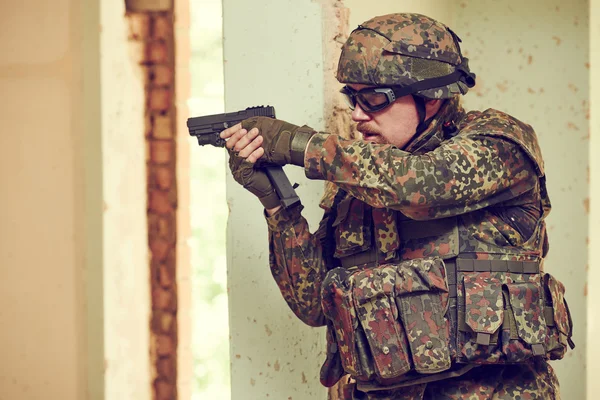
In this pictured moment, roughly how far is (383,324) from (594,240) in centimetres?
156

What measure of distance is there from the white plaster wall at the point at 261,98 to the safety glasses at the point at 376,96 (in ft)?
1.15

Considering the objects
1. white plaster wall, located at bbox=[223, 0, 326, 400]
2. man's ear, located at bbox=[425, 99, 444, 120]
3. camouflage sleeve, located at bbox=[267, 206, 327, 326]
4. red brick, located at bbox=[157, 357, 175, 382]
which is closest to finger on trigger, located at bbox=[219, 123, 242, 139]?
camouflage sleeve, located at bbox=[267, 206, 327, 326]

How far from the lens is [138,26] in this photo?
316cm

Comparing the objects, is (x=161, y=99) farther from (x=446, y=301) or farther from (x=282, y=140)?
(x=446, y=301)

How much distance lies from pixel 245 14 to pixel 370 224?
747 millimetres

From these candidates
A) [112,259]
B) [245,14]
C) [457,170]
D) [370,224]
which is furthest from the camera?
[112,259]

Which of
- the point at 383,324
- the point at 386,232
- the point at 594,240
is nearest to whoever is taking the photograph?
the point at 383,324

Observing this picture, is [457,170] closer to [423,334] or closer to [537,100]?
[423,334]

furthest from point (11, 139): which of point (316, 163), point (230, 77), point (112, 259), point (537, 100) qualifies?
point (537, 100)

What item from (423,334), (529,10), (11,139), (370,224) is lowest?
(423,334)

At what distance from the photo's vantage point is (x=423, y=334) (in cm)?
183

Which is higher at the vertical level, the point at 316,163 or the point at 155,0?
the point at 155,0

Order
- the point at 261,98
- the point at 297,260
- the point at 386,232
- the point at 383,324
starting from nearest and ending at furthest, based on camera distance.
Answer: the point at 383,324
the point at 386,232
the point at 297,260
the point at 261,98

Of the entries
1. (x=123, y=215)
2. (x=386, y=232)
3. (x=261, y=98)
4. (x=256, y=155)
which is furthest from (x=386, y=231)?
(x=123, y=215)
